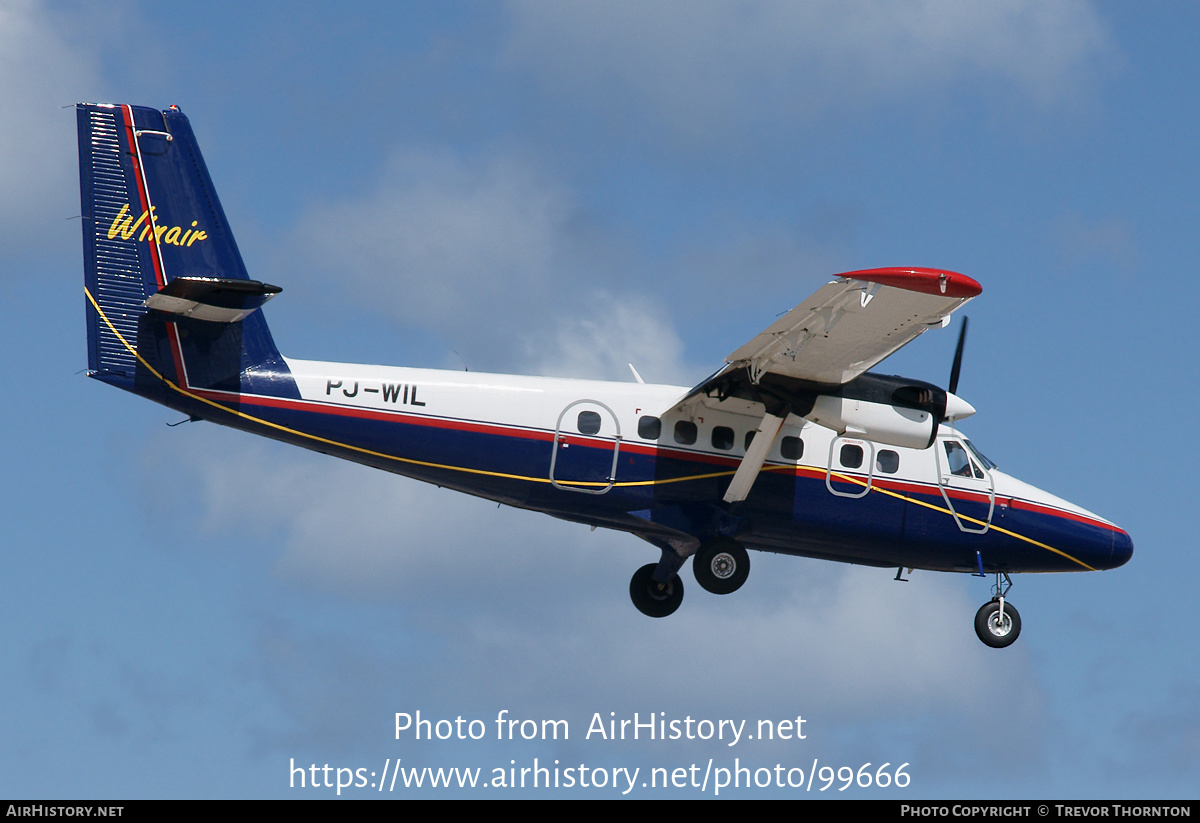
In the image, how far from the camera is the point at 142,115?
80.2ft

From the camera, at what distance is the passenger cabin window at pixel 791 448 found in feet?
83.7

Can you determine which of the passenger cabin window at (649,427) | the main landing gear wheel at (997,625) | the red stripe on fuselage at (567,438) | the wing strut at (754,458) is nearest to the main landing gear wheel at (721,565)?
the wing strut at (754,458)

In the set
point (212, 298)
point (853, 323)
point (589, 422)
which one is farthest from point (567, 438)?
point (212, 298)

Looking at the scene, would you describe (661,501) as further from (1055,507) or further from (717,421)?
(1055,507)

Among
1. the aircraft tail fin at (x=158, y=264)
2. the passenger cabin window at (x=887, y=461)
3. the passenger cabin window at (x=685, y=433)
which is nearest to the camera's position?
the aircraft tail fin at (x=158, y=264)

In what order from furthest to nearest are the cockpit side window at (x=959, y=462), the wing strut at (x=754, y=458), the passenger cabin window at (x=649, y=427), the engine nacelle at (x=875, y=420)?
the cockpit side window at (x=959, y=462)
the passenger cabin window at (x=649, y=427)
the wing strut at (x=754, y=458)
the engine nacelle at (x=875, y=420)

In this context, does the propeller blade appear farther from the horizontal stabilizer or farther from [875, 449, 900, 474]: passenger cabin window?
the horizontal stabilizer

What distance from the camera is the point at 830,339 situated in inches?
917

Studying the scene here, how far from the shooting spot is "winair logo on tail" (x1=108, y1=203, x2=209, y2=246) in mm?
23984

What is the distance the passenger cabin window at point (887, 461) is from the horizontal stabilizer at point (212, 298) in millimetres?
9840

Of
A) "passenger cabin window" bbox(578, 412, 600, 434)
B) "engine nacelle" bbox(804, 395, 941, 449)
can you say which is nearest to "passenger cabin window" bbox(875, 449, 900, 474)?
"engine nacelle" bbox(804, 395, 941, 449)

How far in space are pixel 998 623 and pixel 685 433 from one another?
6.32 meters

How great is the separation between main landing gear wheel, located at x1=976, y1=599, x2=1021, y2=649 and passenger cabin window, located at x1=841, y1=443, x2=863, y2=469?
3467 millimetres

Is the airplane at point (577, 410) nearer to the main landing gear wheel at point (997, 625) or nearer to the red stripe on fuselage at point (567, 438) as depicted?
the red stripe on fuselage at point (567, 438)
